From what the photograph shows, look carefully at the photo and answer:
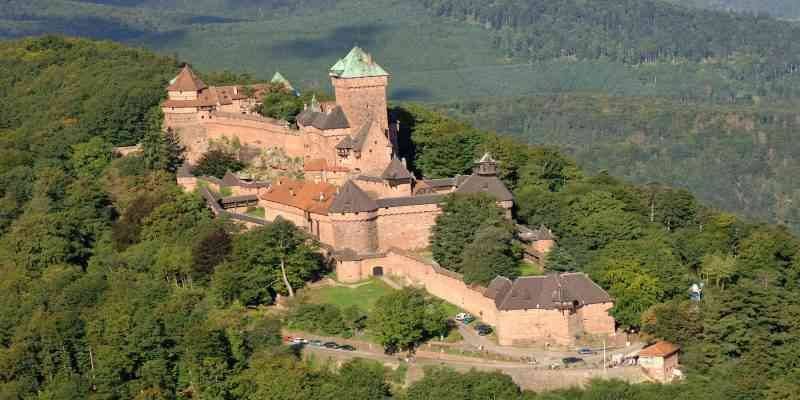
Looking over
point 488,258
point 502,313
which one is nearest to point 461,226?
point 488,258

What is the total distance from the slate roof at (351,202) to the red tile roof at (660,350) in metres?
17.9

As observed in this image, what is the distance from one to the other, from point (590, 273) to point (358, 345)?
1256cm

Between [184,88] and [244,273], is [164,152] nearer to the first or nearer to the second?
[184,88]

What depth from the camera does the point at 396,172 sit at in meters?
78.9

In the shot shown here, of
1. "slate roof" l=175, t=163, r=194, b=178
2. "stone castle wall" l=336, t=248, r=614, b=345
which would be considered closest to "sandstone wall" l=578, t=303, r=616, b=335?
"stone castle wall" l=336, t=248, r=614, b=345

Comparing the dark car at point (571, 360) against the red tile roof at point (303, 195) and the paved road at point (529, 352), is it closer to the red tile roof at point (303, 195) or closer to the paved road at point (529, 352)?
the paved road at point (529, 352)

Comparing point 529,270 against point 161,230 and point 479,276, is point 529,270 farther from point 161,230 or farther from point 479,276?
point 161,230

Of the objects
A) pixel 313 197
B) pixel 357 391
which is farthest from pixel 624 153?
pixel 357 391

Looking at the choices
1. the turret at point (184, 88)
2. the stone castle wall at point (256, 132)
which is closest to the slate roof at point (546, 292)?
the stone castle wall at point (256, 132)

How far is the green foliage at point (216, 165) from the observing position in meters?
89.1

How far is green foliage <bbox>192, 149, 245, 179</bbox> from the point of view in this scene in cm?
8912

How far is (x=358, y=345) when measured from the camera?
68250 millimetres

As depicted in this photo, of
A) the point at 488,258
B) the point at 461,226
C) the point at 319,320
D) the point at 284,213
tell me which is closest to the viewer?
the point at 319,320

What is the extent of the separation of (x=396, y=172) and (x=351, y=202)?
396cm
